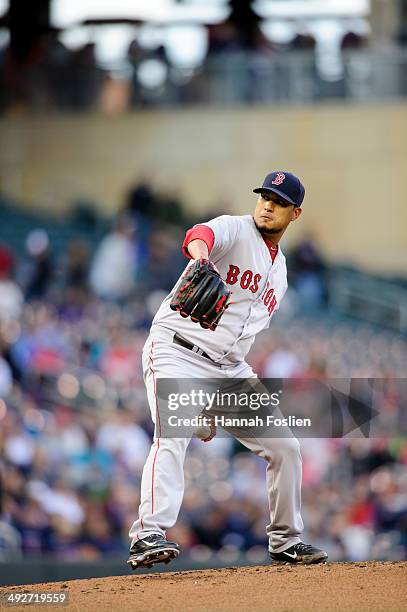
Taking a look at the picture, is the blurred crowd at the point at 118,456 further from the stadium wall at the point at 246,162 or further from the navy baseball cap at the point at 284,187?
the navy baseball cap at the point at 284,187

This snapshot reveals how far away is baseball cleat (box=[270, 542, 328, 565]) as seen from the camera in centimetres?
536

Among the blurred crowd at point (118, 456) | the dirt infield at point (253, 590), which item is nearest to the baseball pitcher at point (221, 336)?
the dirt infield at point (253, 590)

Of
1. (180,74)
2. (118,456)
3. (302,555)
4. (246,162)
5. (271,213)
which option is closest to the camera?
(271,213)

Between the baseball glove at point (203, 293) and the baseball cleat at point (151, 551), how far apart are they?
33.8 inches

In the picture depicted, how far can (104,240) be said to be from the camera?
13.0m

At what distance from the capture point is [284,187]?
511cm

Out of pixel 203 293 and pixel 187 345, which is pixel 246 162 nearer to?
pixel 187 345

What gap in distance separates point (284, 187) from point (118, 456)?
16.5 feet

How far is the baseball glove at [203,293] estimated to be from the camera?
4648 millimetres

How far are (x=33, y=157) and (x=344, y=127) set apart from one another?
3590 millimetres

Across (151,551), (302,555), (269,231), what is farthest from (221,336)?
(302,555)

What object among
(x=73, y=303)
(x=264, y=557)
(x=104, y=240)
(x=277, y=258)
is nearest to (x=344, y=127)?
(x=104, y=240)

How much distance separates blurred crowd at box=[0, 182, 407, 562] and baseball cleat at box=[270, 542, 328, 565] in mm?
3486

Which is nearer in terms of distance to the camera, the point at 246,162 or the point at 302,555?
the point at 302,555
